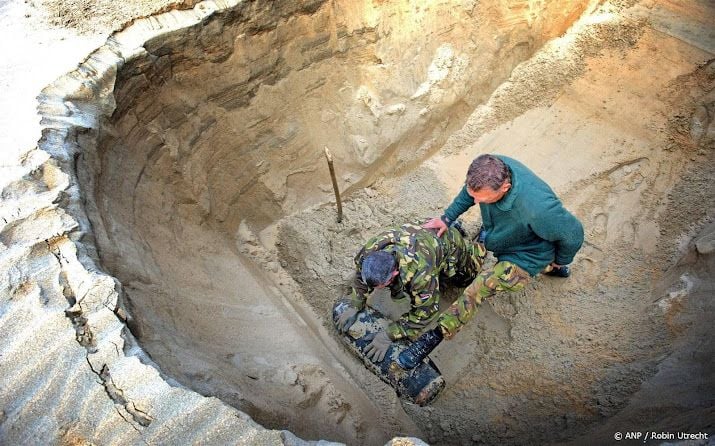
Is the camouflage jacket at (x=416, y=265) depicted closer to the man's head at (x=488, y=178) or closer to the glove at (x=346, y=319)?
the glove at (x=346, y=319)

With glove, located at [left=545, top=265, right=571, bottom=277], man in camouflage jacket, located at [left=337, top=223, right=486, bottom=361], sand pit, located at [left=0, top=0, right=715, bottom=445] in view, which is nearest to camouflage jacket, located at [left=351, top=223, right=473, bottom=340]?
man in camouflage jacket, located at [left=337, top=223, right=486, bottom=361]

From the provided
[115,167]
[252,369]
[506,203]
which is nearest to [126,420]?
[252,369]

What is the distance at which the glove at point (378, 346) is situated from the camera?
3.39 meters

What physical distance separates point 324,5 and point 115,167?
217cm

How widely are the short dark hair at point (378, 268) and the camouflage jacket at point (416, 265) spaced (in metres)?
0.12

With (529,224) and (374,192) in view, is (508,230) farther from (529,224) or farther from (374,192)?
(374,192)

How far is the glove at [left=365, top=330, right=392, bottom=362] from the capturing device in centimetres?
339

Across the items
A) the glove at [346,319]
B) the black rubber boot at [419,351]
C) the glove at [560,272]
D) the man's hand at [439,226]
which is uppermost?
the man's hand at [439,226]

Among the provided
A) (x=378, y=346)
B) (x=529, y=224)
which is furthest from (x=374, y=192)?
(x=529, y=224)

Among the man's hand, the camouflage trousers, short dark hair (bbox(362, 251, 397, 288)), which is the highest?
short dark hair (bbox(362, 251, 397, 288))

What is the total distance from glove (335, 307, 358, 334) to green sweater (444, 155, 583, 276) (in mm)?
1055

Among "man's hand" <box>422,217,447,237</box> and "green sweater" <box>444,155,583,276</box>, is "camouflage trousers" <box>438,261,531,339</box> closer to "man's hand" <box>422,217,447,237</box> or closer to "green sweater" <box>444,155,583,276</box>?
"green sweater" <box>444,155,583,276</box>

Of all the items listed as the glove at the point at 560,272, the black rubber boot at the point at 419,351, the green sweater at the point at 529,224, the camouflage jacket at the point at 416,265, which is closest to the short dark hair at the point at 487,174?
the green sweater at the point at 529,224

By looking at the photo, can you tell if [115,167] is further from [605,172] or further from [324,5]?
[605,172]
